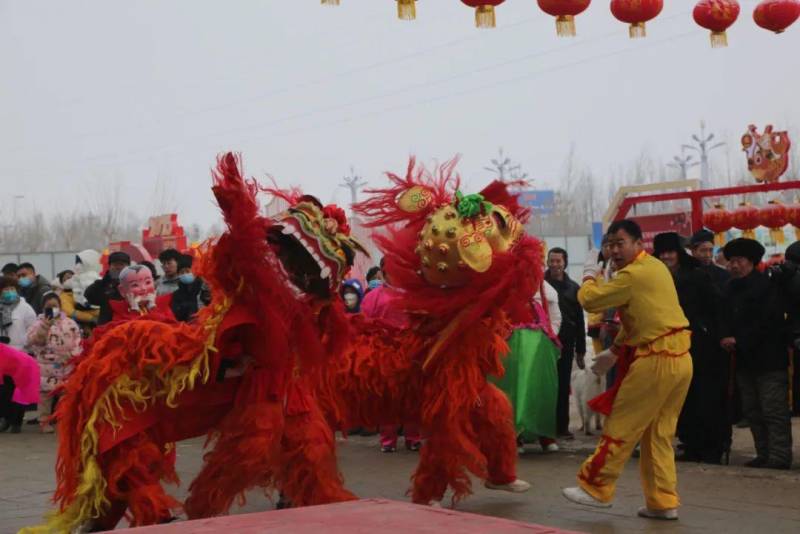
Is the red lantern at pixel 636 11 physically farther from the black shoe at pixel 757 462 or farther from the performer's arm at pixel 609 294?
the black shoe at pixel 757 462

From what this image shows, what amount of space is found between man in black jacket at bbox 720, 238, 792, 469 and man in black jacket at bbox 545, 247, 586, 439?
1686 millimetres

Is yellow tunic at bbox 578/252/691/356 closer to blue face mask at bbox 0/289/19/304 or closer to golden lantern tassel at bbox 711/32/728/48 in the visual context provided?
golden lantern tassel at bbox 711/32/728/48

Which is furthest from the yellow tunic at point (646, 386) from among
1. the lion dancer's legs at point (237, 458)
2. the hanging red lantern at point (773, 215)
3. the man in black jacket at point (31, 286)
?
the man in black jacket at point (31, 286)

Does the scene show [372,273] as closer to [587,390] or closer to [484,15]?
[587,390]

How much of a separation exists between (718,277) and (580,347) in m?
1.24

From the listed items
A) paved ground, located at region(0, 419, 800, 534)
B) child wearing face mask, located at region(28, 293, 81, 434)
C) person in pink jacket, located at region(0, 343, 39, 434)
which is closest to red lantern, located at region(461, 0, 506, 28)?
paved ground, located at region(0, 419, 800, 534)

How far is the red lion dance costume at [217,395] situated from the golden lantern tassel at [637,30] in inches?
162

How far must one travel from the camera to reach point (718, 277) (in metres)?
10.3

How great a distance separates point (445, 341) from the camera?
6.89 metres

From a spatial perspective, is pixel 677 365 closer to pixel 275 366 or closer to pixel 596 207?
pixel 275 366

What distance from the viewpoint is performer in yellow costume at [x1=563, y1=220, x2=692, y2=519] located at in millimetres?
6820

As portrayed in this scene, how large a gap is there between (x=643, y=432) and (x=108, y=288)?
238 inches

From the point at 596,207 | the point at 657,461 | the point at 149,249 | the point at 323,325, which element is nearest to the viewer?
the point at 323,325

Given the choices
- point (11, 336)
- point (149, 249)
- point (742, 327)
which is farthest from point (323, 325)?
point (149, 249)
